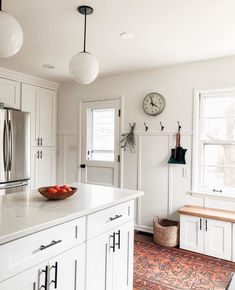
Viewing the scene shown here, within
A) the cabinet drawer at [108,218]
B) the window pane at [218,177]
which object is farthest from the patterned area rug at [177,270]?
the window pane at [218,177]

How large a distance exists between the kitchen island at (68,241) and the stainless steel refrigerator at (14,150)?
1.61 meters

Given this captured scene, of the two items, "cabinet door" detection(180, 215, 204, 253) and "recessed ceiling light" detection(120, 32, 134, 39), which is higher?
"recessed ceiling light" detection(120, 32, 134, 39)

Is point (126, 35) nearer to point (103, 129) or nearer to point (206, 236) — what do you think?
point (103, 129)

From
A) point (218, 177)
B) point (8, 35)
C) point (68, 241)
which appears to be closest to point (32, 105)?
point (8, 35)

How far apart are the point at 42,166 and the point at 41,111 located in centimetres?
100

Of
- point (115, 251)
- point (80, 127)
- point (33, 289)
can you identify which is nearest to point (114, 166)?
point (80, 127)

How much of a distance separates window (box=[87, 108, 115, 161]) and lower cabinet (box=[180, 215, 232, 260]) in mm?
1656

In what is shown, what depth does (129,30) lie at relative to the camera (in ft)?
Result: 8.18

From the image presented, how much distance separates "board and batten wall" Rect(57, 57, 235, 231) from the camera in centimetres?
337

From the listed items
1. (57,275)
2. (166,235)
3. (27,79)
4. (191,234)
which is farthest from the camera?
(27,79)

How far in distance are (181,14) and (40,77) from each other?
2.89m

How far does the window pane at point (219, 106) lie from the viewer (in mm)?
3330

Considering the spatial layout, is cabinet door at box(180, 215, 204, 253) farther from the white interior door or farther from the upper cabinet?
the upper cabinet

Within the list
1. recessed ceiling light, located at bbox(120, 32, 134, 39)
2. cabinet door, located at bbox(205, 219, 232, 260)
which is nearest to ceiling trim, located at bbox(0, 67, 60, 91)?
recessed ceiling light, located at bbox(120, 32, 134, 39)
